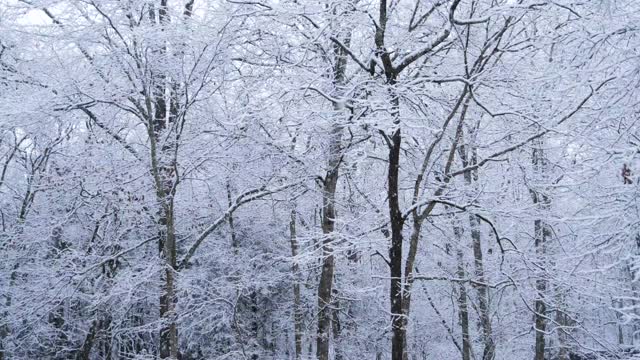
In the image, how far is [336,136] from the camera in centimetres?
916

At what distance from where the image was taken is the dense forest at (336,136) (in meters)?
6.15

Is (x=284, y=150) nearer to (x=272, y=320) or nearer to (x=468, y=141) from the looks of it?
(x=468, y=141)

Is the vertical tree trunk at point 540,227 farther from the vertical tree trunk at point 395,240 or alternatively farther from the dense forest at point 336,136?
the vertical tree trunk at point 395,240

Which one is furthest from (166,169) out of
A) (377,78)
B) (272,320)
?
(272,320)

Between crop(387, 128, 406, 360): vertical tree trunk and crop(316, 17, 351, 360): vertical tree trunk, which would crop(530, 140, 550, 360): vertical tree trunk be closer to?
crop(387, 128, 406, 360): vertical tree trunk

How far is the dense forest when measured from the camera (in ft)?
20.2

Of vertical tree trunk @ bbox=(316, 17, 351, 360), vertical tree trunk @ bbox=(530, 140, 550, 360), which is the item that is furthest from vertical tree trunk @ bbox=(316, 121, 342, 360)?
vertical tree trunk @ bbox=(530, 140, 550, 360)

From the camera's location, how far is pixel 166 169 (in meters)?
10.1

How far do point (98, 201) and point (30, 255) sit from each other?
3.62 metres

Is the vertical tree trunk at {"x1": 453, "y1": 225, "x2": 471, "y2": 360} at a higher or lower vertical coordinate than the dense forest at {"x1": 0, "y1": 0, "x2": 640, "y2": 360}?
lower

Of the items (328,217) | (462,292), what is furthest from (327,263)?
(462,292)

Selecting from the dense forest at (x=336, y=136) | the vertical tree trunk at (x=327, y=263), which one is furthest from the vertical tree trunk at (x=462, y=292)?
the vertical tree trunk at (x=327, y=263)

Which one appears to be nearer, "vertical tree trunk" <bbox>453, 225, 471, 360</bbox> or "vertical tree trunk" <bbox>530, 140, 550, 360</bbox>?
"vertical tree trunk" <bbox>530, 140, 550, 360</bbox>

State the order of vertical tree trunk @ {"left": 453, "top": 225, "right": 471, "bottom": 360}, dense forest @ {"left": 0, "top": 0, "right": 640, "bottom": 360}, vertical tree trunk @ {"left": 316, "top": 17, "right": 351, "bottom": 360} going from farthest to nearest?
vertical tree trunk @ {"left": 453, "top": 225, "right": 471, "bottom": 360}, vertical tree trunk @ {"left": 316, "top": 17, "right": 351, "bottom": 360}, dense forest @ {"left": 0, "top": 0, "right": 640, "bottom": 360}
